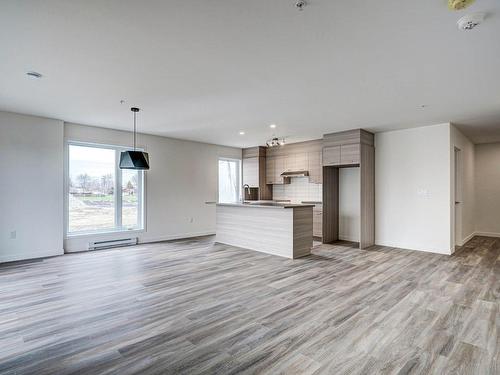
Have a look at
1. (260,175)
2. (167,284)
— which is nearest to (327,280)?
(167,284)

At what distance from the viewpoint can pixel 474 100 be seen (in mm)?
4141

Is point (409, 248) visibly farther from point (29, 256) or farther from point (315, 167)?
point (29, 256)

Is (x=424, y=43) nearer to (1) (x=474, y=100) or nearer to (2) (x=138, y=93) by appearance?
(1) (x=474, y=100)

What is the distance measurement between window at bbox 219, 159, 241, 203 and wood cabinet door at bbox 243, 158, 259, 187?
22 cm

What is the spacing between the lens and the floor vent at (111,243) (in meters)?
5.98

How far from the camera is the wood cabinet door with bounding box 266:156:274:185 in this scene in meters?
8.62

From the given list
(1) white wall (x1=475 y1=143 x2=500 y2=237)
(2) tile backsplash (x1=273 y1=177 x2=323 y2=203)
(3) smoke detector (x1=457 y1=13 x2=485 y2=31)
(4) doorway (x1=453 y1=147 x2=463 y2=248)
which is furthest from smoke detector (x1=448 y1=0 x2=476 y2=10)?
(1) white wall (x1=475 y1=143 x2=500 y2=237)

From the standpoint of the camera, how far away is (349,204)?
7137 mm

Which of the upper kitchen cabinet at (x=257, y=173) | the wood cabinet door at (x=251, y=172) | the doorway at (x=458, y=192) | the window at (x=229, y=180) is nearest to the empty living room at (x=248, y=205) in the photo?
the doorway at (x=458, y=192)

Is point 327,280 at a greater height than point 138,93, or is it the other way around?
point 138,93

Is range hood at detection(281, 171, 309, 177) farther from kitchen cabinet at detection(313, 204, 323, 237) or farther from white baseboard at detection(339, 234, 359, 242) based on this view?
white baseboard at detection(339, 234, 359, 242)

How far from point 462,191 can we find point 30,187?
362 inches

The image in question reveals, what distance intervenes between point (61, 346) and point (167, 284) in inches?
60.5

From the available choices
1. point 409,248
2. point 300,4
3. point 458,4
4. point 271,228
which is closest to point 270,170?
point 271,228
